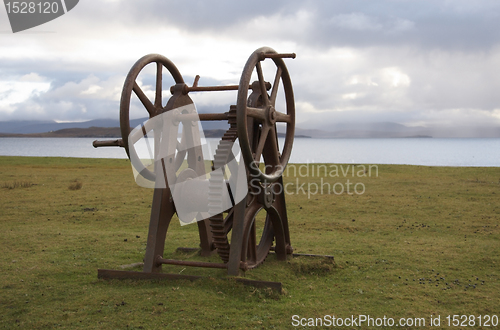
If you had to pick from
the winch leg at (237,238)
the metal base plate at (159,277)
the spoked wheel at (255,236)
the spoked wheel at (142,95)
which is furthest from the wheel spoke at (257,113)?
the metal base plate at (159,277)

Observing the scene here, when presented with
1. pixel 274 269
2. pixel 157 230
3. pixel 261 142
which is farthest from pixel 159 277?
pixel 261 142

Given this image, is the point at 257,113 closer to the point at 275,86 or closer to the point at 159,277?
the point at 275,86

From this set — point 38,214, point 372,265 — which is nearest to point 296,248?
point 372,265

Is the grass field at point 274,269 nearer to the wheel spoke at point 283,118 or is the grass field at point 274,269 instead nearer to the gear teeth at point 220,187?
the gear teeth at point 220,187

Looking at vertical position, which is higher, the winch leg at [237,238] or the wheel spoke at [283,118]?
the wheel spoke at [283,118]

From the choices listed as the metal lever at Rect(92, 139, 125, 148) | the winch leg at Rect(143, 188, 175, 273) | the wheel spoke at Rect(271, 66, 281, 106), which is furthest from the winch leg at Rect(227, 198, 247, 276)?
the metal lever at Rect(92, 139, 125, 148)

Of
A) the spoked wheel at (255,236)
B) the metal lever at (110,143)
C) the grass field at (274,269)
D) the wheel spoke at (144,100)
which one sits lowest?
the grass field at (274,269)

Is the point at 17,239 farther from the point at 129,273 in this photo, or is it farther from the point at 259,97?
the point at 259,97

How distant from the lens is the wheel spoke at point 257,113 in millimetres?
5141

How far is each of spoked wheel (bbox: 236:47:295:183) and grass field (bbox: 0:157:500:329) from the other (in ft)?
4.86

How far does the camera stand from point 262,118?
217 inches

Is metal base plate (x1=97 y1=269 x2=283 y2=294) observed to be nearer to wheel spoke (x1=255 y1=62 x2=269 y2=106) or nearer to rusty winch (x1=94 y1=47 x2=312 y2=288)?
rusty winch (x1=94 y1=47 x2=312 y2=288)

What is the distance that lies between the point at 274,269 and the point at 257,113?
2.30 metres

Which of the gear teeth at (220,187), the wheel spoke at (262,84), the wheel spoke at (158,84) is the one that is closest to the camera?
the gear teeth at (220,187)
